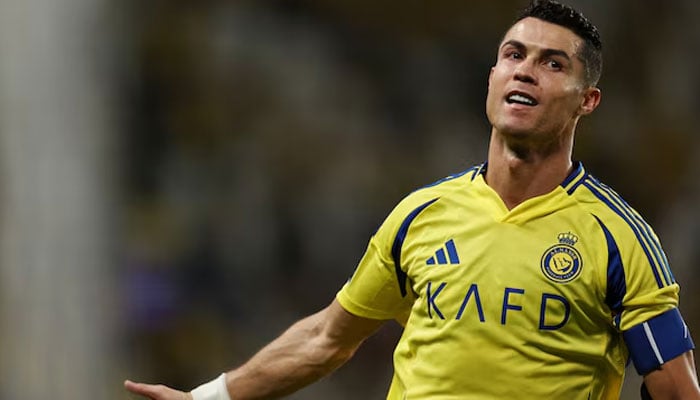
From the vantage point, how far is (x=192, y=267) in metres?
6.71

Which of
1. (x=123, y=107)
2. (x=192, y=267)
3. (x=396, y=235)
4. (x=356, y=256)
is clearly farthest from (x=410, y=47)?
(x=396, y=235)

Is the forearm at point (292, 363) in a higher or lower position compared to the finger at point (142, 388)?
higher

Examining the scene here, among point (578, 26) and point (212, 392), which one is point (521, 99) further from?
point (212, 392)

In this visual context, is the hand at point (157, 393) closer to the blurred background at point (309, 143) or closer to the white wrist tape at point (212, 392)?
the white wrist tape at point (212, 392)

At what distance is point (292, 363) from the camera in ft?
12.1

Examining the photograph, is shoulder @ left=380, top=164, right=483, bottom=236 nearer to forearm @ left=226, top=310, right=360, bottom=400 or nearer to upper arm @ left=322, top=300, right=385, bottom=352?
upper arm @ left=322, top=300, right=385, bottom=352

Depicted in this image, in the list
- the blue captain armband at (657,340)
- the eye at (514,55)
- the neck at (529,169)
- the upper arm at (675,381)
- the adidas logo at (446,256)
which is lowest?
the upper arm at (675,381)

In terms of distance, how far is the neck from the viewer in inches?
132

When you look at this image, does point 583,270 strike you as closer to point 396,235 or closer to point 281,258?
Result: point 396,235

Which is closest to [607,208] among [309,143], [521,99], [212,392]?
[521,99]

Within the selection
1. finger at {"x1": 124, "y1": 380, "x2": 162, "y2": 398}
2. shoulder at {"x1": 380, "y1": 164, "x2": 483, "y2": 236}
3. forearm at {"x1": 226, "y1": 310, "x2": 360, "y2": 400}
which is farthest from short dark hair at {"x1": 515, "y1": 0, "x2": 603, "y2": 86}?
finger at {"x1": 124, "y1": 380, "x2": 162, "y2": 398}

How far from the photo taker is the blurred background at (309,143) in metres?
6.62

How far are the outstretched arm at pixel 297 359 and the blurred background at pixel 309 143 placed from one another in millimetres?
1744

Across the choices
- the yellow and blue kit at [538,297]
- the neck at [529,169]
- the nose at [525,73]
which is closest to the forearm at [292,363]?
the yellow and blue kit at [538,297]
